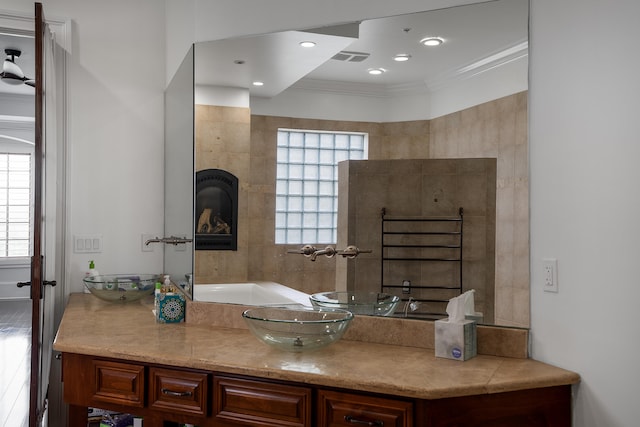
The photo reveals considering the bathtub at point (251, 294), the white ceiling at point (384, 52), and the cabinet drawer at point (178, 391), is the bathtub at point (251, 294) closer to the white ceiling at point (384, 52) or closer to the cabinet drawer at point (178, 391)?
the cabinet drawer at point (178, 391)

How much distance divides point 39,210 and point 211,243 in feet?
2.89

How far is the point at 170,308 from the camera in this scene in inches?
111

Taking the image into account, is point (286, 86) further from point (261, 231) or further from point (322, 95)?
point (261, 231)

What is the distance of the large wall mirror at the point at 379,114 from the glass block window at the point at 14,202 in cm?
735

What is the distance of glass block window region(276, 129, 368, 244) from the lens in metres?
2.53

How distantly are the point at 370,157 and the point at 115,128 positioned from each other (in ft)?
6.22

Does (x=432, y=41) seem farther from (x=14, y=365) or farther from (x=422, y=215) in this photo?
(x=14, y=365)

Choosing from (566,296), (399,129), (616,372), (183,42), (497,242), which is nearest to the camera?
(616,372)

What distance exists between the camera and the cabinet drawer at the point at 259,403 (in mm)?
2021

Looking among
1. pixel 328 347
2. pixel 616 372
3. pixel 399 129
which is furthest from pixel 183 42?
pixel 616 372

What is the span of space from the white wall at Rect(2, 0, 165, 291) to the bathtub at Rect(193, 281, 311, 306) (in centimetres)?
104

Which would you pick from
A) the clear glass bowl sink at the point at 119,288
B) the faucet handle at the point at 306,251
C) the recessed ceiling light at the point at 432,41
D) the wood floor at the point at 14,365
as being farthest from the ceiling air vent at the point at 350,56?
the wood floor at the point at 14,365

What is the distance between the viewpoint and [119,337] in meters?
2.52

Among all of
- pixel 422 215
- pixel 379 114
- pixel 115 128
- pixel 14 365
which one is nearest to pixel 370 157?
pixel 379 114
